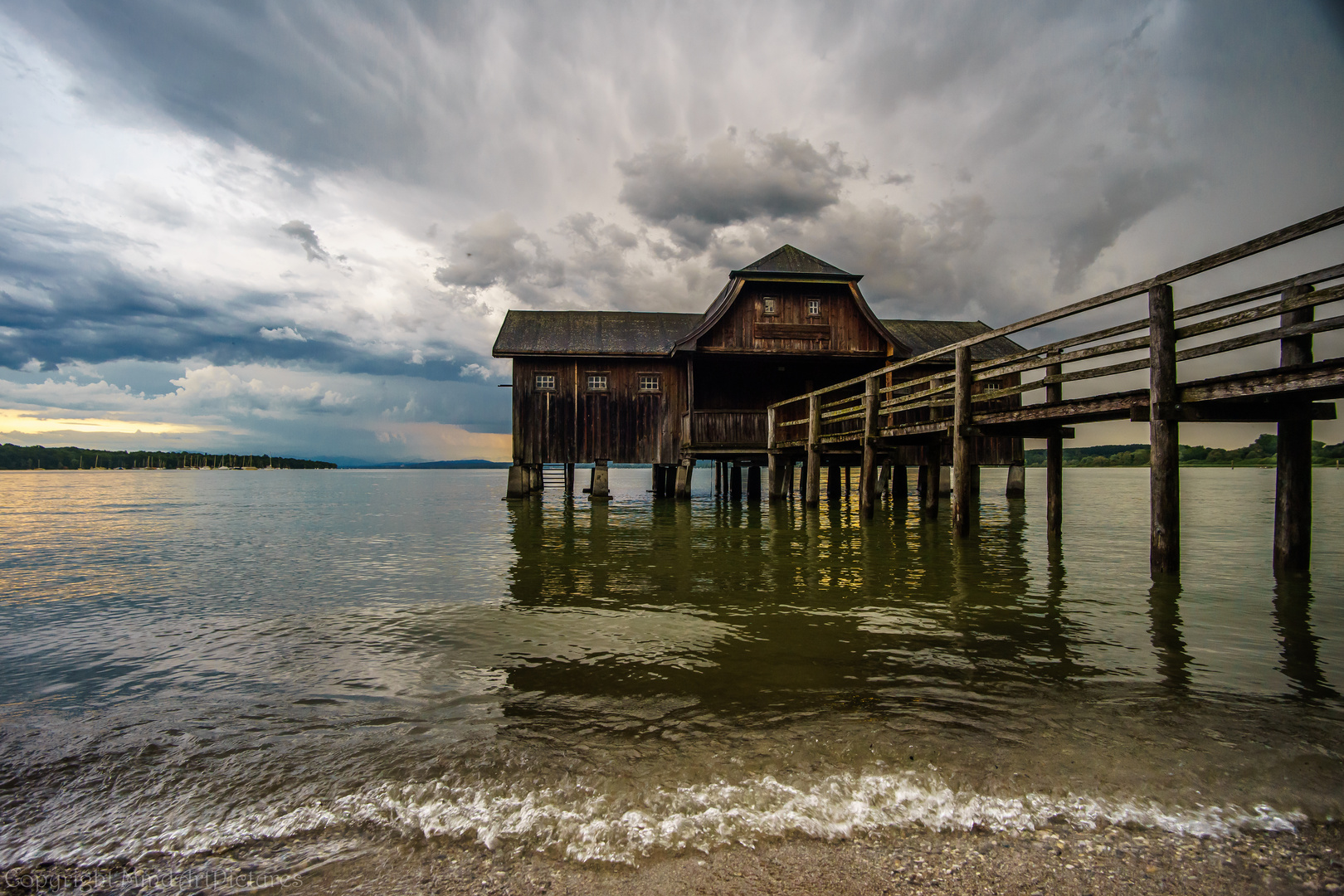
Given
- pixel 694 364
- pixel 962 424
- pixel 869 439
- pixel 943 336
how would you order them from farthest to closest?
pixel 943 336
pixel 694 364
pixel 869 439
pixel 962 424

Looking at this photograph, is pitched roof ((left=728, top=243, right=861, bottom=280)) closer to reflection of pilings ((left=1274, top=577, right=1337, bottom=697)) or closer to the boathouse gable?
the boathouse gable

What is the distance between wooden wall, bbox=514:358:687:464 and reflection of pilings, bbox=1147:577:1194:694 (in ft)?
54.1

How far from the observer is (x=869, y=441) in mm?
15875

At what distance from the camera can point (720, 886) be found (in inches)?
87.7

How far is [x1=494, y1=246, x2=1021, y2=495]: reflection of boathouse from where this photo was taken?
21.1 m

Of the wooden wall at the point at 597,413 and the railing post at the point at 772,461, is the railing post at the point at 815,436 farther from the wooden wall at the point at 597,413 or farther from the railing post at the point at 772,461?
the wooden wall at the point at 597,413

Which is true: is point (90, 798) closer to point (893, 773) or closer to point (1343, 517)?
point (893, 773)

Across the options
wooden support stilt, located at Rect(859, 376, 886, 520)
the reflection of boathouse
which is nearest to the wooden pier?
wooden support stilt, located at Rect(859, 376, 886, 520)

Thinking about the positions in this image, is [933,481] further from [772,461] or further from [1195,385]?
[1195,385]

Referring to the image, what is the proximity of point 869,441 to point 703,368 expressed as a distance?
9033 mm

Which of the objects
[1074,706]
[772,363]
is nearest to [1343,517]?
[772,363]

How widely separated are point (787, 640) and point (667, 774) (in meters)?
2.66

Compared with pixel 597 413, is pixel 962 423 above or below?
below

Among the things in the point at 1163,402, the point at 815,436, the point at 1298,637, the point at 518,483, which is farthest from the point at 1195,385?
the point at 518,483
